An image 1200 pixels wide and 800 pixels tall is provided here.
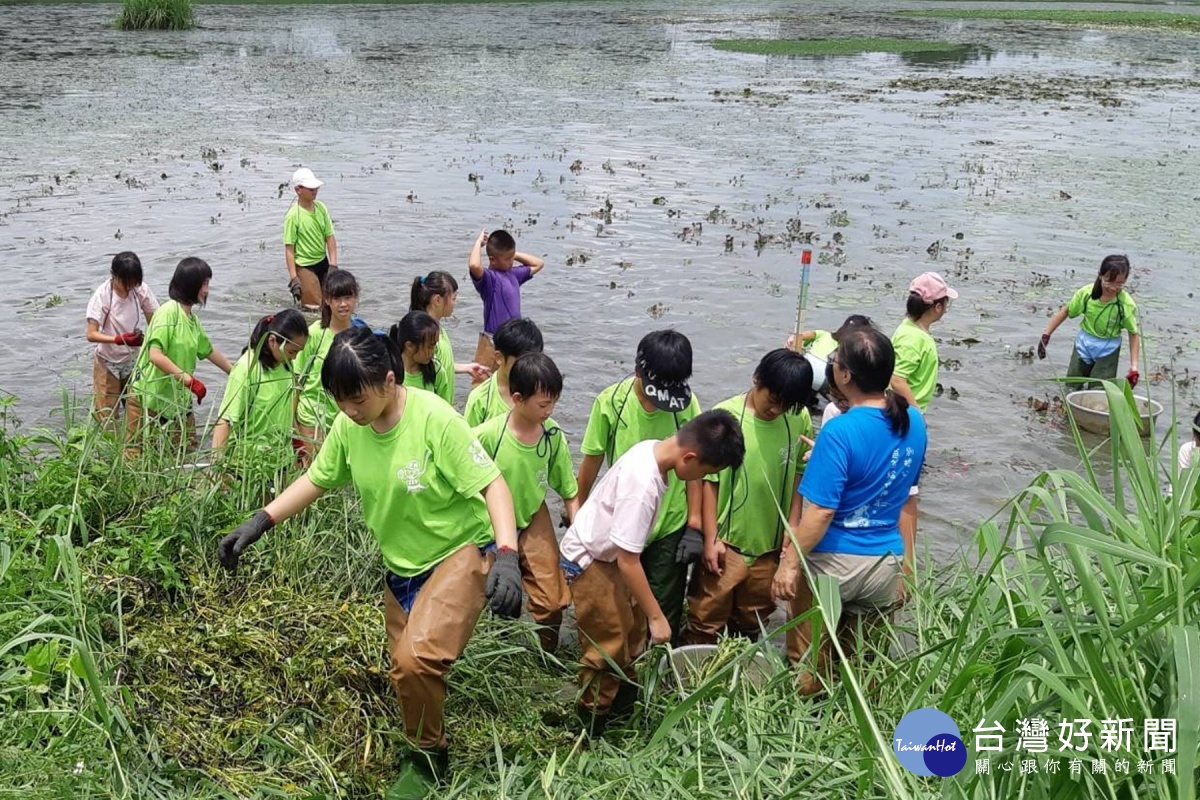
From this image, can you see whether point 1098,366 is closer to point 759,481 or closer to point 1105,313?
point 1105,313

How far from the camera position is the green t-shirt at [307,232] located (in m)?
10.2

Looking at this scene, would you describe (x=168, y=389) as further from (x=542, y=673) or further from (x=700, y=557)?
(x=700, y=557)

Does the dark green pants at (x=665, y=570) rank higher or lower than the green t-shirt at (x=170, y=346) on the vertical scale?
lower

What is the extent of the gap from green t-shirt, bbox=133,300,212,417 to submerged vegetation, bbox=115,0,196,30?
33726 millimetres

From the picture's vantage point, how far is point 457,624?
392 centimetres

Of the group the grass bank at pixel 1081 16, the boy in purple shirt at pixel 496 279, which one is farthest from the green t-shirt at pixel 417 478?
the grass bank at pixel 1081 16

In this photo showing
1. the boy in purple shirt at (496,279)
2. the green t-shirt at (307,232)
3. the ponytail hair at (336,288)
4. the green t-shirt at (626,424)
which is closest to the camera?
the green t-shirt at (626,424)

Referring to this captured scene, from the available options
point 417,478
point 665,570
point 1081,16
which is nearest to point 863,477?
point 665,570

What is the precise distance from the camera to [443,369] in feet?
20.3

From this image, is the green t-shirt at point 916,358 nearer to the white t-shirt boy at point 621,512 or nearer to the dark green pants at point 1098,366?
the dark green pants at point 1098,366

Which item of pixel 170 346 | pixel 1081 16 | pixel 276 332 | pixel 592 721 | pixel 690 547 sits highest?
pixel 1081 16

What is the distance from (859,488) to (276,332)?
3.21 metres

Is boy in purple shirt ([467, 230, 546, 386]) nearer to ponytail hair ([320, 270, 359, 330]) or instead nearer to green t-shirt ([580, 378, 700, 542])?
ponytail hair ([320, 270, 359, 330])

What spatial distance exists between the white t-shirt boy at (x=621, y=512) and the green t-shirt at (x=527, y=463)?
644 mm
